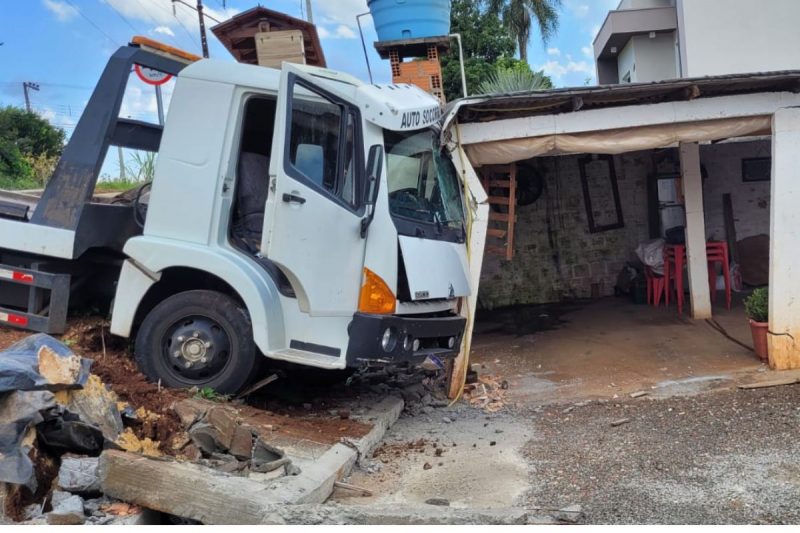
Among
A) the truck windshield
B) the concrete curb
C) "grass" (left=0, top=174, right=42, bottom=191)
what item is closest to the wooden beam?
the truck windshield

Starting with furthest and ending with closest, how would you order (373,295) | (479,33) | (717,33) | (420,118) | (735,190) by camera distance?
(479,33) → (717,33) → (735,190) → (420,118) → (373,295)

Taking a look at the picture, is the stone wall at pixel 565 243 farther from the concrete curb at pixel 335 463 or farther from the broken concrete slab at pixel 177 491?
the broken concrete slab at pixel 177 491

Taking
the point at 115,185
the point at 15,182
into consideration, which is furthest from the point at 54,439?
the point at 15,182

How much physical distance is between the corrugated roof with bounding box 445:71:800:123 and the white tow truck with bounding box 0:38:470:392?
1.11 meters

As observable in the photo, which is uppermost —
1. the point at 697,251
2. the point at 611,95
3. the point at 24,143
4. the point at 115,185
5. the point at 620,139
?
the point at 24,143

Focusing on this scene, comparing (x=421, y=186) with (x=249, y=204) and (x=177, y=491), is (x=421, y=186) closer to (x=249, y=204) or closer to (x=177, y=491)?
(x=249, y=204)

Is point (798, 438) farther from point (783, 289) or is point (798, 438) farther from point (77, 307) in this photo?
point (77, 307)

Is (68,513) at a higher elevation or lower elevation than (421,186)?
lower

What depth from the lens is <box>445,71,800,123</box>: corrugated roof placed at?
21.4 feet

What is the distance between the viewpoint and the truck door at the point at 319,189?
465 centimetres

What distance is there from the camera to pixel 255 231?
17.6 ft

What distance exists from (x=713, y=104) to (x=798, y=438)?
12.1 ft

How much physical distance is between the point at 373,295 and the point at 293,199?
2.92 ft

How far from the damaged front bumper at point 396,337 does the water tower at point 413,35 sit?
3.17 m
